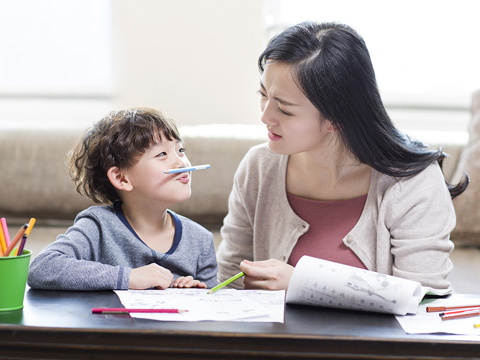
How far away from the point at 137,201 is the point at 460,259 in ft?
3.68

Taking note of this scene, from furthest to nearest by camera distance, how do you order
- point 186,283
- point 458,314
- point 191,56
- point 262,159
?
point 191,56 < point 262,159 < point 186,283 < point 458,314

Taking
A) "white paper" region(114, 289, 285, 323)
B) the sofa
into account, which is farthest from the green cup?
the sofa

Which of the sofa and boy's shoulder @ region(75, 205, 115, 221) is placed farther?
the sofa

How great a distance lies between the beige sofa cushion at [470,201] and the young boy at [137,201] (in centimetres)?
103

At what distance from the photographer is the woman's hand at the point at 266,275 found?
1193 millimetres

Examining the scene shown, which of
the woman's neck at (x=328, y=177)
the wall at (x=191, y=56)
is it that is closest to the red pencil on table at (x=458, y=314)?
the woman's neck at (x=328, y=177)

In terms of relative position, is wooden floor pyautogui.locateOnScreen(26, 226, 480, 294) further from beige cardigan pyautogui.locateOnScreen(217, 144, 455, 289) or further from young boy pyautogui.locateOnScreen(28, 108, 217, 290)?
young boy pyautogui.locateOnScreen(28, 108, 217, 290)

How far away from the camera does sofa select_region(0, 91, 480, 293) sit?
2.26m

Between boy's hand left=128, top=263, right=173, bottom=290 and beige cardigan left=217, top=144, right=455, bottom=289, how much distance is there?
0.41m

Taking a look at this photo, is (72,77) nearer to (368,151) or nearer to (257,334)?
(368,151)

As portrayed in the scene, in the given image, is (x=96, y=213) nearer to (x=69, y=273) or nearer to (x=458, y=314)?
(x=69, y=273)

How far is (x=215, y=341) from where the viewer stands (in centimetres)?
87

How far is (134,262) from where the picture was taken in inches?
52.9

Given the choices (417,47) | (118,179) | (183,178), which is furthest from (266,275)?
(417,47)
